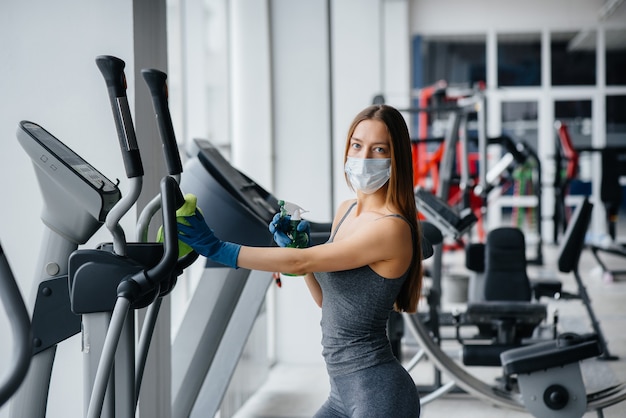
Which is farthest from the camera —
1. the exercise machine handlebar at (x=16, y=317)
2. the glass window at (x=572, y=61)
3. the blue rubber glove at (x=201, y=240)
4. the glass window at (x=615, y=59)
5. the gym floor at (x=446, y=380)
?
the glass window at (x=572, y=61)

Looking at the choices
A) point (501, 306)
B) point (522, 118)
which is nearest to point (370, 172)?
point (501, 306)

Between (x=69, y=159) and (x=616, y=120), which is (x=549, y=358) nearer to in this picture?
(x=69, y=159)

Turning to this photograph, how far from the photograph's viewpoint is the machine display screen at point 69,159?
1.89 m

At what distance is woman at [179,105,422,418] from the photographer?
6.22 ft

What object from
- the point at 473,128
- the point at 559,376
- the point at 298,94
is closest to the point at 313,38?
the point at 298,94

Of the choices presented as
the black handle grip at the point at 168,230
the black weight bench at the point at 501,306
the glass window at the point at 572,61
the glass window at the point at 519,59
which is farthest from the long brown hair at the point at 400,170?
the glass window at the point at 572,61

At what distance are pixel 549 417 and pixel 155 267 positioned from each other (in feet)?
7.34

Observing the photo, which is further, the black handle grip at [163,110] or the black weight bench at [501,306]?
the black weight bench at [501,306]

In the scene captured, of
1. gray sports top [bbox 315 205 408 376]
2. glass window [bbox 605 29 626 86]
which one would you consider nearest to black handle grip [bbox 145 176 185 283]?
gray sports top [bbox 315 205 408 376]

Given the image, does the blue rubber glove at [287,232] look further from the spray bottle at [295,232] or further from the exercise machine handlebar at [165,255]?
the exercise machine handlebar at [165,255]

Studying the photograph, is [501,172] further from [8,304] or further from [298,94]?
[8,304]

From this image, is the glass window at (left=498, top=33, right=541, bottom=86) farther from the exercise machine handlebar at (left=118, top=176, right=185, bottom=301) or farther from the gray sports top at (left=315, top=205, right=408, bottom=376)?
the exercise machine handlebar at (left=118, top=176, right=185, bottom=301)

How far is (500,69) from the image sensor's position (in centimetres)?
1335

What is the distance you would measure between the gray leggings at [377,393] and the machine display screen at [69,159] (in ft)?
2.39
